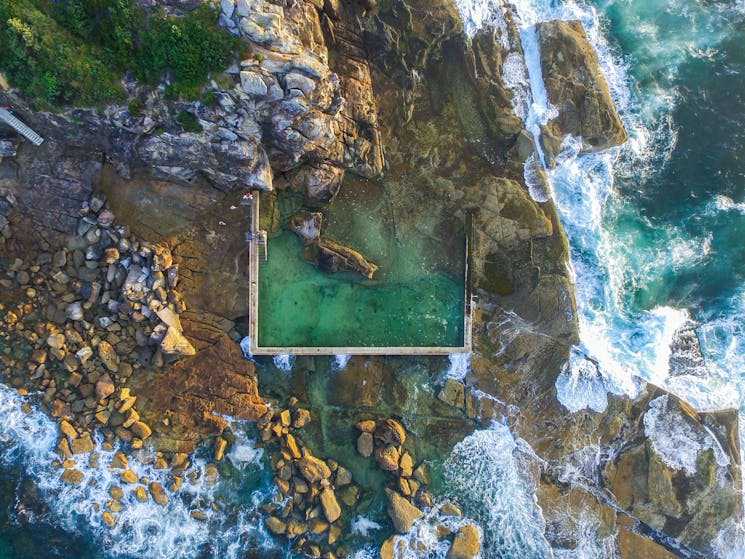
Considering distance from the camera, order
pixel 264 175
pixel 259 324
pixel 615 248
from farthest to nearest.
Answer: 1. pixel 615 248
2. pixel 259 324
3. pixel 264 175

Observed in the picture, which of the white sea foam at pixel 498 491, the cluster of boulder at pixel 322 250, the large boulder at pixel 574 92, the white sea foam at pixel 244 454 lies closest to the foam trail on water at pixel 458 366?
the white sea foam at pixel 498 491

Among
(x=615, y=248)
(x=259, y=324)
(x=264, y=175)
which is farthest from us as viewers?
(x=615, y=248)

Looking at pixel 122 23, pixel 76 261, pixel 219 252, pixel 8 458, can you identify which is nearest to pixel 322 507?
pixel 219 252

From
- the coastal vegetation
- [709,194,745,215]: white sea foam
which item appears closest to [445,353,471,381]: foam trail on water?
[709,194,745,215]: white sea foam

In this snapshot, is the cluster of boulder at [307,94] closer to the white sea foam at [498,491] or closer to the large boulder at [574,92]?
the large boulder at [574,92]

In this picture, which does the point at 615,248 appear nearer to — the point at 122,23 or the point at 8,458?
the point at 122,23

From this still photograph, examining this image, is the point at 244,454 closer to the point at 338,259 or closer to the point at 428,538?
the point at 428,538
